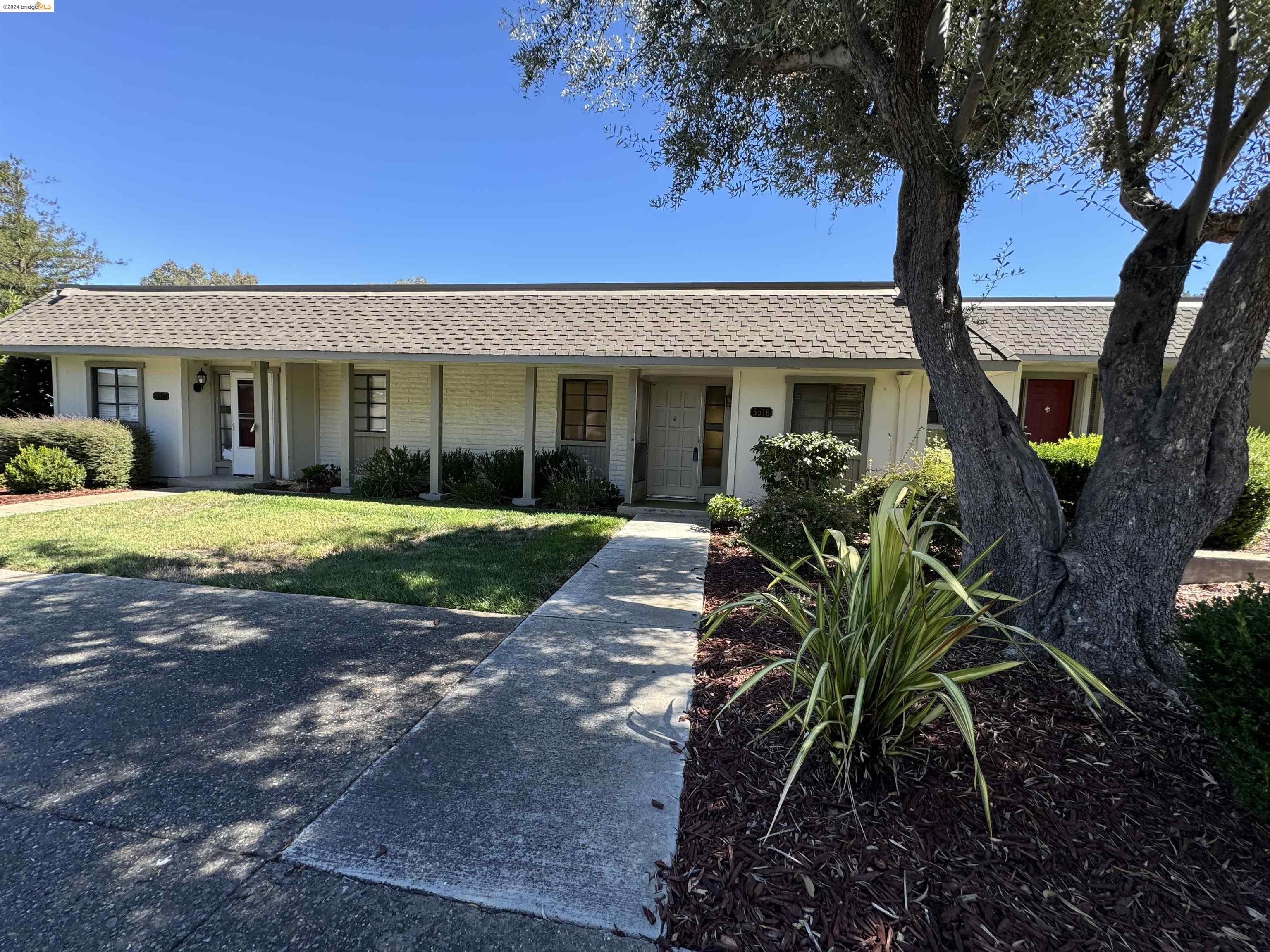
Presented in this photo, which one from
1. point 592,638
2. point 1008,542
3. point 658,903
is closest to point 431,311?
point 592,638

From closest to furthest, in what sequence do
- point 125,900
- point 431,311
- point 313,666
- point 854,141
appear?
point 125,900 → point 313,666 → point 854,141 → point 431,311

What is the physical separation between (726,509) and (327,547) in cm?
520

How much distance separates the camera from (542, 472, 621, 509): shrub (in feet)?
35.8

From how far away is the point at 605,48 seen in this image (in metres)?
6.29

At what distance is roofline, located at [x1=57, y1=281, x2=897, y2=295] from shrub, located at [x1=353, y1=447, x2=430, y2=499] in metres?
3.85

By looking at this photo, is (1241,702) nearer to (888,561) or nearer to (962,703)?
(962,703)

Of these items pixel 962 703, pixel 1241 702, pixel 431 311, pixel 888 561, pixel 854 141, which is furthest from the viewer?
pixel 431 311

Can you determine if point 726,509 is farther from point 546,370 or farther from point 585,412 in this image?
point 546,370

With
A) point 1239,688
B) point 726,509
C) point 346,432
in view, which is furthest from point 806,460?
point 346,432

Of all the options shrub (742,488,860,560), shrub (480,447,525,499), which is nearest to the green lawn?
shrub (480,447,525,499)

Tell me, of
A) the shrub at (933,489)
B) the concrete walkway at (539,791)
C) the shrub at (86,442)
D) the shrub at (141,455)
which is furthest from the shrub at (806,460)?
the shrub at (141,455)

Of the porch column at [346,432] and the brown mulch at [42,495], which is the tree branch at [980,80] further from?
the brown mulch at [42,495]

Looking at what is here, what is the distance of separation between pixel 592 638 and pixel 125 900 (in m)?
2.83

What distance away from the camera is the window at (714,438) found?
11.6m
